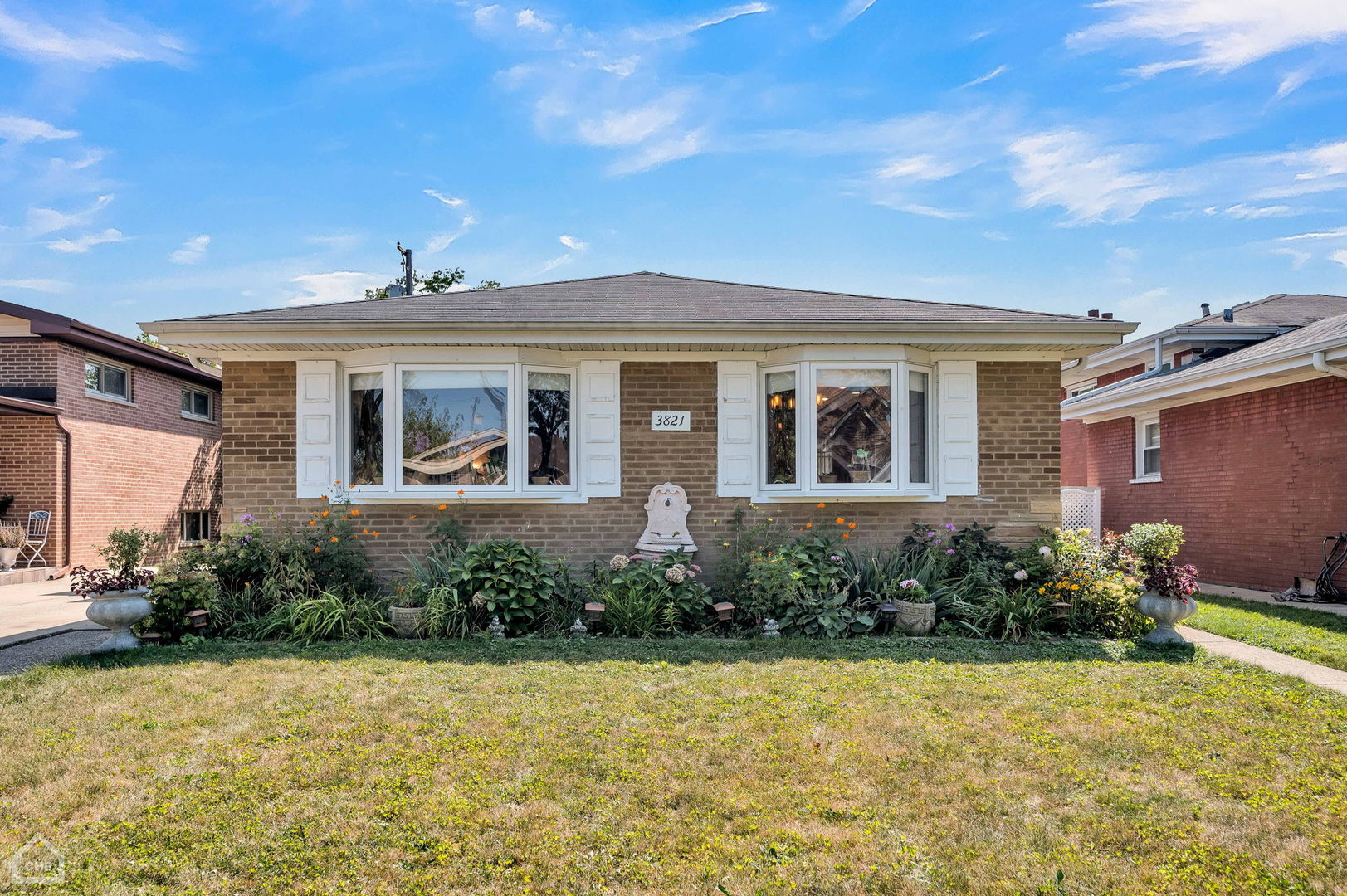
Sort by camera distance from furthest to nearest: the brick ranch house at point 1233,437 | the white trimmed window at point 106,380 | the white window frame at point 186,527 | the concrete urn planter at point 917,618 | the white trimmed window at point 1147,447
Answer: the white window frame at point 186,527 → the white trimmed window at point 106,380 → the white trimmed window at point 1147,447 → the brick ranch house at point 1233,437 → the concrete urn planter at point 917,618

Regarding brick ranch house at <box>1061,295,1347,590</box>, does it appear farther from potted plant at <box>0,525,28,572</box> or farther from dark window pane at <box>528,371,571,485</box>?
potted plant at <box>0,525,28,572</box>

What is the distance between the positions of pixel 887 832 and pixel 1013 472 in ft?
18.6

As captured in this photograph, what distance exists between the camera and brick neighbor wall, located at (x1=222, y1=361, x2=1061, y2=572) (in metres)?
7.61

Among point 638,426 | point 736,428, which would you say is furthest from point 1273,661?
point 638,426

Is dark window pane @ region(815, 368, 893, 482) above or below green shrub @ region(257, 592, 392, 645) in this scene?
above

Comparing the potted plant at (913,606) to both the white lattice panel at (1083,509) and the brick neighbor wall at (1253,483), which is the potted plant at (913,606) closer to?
the brick neighbor wall at (1253,483)

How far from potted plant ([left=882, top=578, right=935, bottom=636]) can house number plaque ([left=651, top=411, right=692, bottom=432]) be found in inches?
98.0

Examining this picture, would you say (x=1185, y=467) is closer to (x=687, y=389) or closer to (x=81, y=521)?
(x=687, y=389)

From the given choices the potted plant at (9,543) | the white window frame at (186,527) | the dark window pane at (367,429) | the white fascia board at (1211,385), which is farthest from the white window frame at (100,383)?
the white fascia board at (1211,385)

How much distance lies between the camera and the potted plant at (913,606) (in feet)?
21.3

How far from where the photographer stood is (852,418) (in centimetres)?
749

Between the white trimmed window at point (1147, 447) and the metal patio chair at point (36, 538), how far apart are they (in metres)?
17.8

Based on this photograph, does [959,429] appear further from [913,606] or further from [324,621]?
[324,621]

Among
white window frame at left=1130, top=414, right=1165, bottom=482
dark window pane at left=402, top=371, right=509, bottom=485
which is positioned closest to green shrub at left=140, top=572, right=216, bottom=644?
dark window pane at left=402, top=371, right=509, bottom=485
